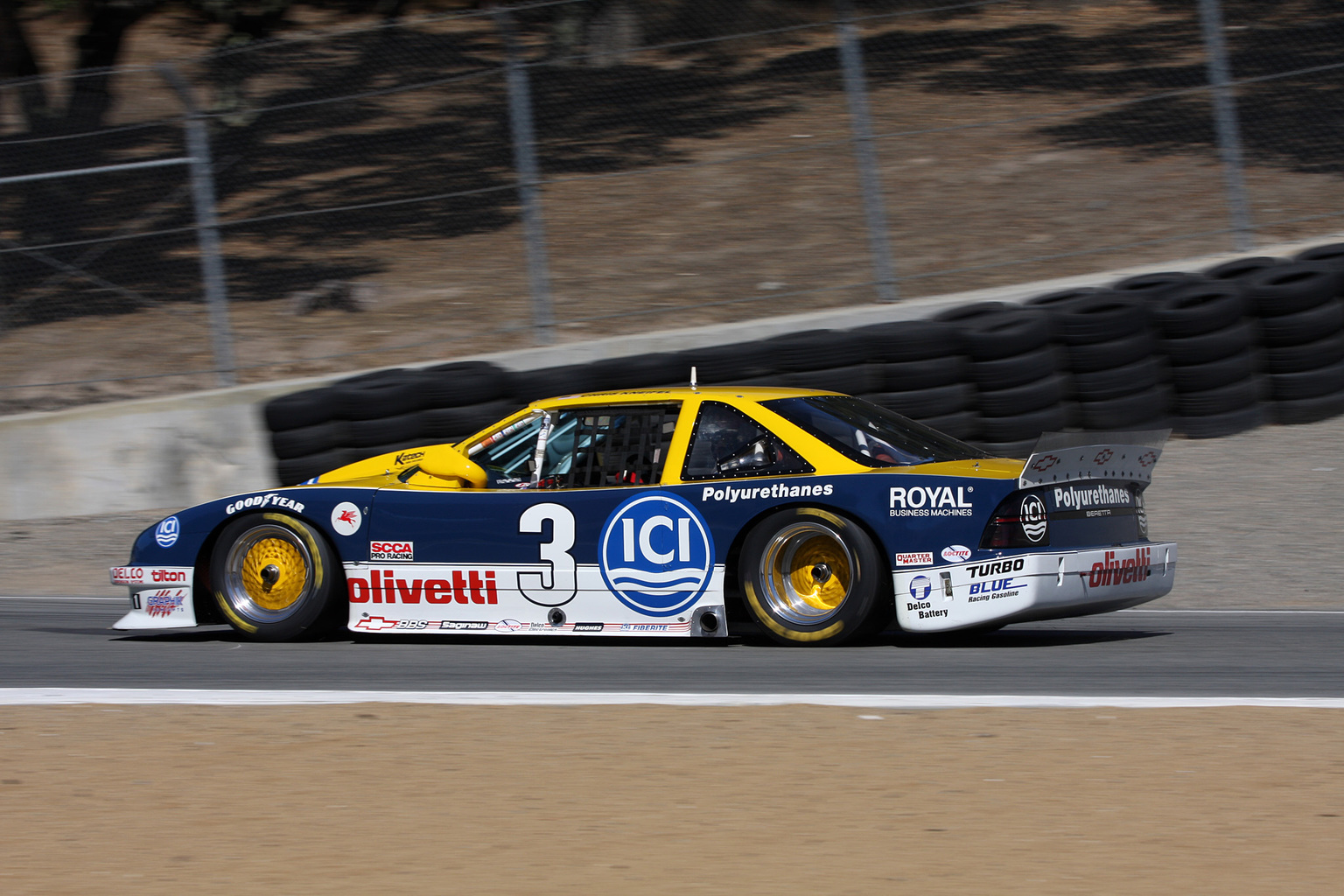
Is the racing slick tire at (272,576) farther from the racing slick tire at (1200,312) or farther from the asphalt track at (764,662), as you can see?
the racing slick tire at (1200,312)

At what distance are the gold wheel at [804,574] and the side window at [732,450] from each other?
1.05ft

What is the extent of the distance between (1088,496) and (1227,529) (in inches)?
129

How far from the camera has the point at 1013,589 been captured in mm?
6547

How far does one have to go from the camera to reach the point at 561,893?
381 cm

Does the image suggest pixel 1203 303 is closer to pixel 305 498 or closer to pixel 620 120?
pixel 620 120

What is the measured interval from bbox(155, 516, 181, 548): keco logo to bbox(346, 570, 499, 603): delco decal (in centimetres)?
96

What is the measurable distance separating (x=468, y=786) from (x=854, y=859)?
130 centimetres

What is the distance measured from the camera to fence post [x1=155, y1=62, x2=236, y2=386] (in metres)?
12.1

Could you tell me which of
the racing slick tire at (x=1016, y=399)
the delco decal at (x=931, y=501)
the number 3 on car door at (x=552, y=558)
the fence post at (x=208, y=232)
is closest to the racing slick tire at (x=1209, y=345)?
the racing slick tire at (x=1016, y=399)

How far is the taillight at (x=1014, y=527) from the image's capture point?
6.59m

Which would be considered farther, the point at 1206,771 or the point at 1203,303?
the point at 1203,303

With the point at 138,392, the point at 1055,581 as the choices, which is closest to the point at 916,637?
the point at 1055,581

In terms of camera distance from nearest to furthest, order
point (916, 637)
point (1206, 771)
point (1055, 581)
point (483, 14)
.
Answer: point (1206, 771), point (1055, 581), point (916, 637), point (483, 14)

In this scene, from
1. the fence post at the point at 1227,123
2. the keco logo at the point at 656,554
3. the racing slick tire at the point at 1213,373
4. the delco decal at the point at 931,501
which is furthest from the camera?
the fence post at the point at 1227,123
